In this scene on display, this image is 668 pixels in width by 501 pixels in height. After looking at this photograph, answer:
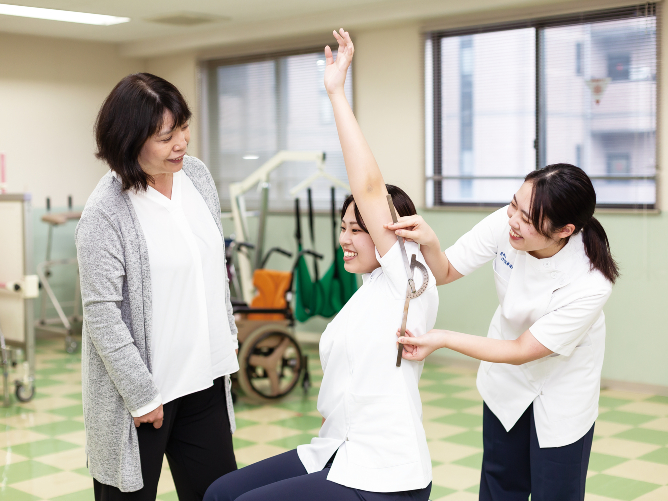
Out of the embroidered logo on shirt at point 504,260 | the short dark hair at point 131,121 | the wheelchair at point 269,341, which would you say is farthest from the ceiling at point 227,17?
the short dark hair at point 131,121

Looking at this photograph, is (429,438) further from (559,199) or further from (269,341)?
(559,199)

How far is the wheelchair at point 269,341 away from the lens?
4.52 metres

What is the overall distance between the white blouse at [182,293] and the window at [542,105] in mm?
3571

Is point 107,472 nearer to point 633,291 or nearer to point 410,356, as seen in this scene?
point 410,356

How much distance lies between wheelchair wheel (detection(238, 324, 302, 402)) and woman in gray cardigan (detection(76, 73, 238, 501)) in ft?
8.34

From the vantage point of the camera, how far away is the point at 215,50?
6.84 meters

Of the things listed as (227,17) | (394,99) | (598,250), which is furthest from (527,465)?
(227,17)

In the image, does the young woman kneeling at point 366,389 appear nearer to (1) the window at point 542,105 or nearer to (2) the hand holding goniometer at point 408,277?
(2) the hand holding goniometer at point 408,277

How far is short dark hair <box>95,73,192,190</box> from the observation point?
1.73 m

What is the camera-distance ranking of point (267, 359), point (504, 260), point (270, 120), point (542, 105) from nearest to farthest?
1. point (504, 260)
2. point (267, 359)
3. point (542, 105)
4. point (270, 120)

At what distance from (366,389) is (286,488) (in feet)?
0.76

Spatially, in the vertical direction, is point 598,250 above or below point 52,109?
below

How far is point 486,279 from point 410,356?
13.1 ft

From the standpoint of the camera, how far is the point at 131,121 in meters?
1.73
